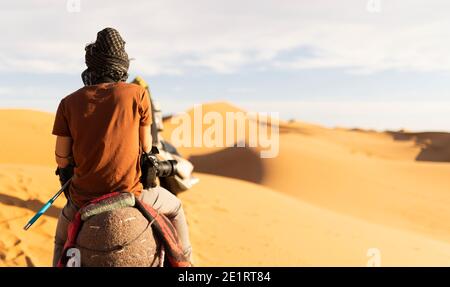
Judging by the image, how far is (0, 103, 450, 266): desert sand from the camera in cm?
901

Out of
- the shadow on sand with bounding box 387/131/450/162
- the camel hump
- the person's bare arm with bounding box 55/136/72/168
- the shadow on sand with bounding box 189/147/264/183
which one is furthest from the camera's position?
the shadow on sand with bounding box 387/131/450/162

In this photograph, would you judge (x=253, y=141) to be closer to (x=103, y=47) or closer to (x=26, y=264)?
(x=26, y=264)

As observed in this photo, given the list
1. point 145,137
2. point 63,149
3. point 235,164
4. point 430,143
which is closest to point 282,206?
point 235,164

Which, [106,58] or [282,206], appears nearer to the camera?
[106,58]

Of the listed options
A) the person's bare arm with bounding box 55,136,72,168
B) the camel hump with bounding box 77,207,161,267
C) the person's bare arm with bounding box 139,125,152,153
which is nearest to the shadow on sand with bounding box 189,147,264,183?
the person's bare arm with bounding box 139,125,152,153

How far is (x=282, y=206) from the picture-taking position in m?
13.2

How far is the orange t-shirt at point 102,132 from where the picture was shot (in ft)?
10.6

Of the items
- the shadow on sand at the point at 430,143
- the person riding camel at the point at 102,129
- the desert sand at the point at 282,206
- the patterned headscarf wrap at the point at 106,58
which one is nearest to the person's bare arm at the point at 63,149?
the person riding camel at the point at 102,129

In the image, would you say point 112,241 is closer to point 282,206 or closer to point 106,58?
point 106,58

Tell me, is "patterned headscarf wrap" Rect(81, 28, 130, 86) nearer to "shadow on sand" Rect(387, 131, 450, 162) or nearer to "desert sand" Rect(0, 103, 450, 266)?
"desert sand" Rect(0, 103, 450, 266)

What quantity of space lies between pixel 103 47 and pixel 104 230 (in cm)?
112

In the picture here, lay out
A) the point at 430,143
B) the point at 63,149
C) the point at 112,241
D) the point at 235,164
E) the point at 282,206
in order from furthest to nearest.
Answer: the point at 430,143, the point at 235,164, the point at 282,206, the point at 63,149, the point at 112,241

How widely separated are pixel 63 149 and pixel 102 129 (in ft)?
1.03
